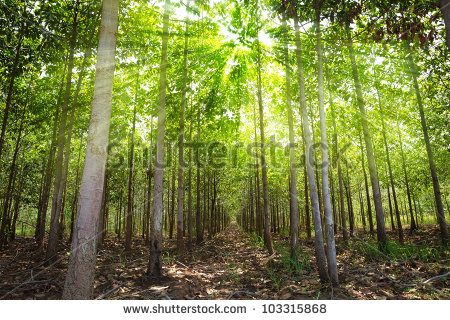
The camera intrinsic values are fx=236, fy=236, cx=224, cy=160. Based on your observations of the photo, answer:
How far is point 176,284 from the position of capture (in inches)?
190

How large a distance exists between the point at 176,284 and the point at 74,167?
56.9 ft

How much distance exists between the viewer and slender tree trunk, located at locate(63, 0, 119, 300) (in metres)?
3.00

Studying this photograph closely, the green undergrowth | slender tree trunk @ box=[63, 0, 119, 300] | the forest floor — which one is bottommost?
the forest floor

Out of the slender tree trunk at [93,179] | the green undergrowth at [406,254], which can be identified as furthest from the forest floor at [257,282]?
the slender tree trunk at [93,179]

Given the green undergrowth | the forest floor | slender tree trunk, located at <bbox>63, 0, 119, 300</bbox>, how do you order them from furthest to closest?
the green undergrowth → the forest floor → slender tree trunk, located at <bbox>63, 0, 119, 300</bbox>

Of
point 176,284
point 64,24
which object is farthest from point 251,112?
point 176,284

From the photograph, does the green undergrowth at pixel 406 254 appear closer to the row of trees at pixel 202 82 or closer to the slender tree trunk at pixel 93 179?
the row of trees at pixel 202 82

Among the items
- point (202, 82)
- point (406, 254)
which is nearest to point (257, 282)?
point (406, 254)

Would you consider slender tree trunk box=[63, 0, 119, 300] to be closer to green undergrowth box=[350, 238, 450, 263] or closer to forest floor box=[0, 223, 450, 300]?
forest floor box=[0, 223, 450, 300]

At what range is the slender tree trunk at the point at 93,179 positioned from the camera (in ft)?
9.84

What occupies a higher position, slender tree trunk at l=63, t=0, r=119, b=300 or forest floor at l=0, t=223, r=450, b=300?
slender tree trunk at l=63, t=0, r=119, b=300

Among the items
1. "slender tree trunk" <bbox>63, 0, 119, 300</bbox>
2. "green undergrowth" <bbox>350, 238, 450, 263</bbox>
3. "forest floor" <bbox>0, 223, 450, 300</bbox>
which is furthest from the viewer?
"green undergrowth" <bbox>350, 238, 450, 263</bbox>

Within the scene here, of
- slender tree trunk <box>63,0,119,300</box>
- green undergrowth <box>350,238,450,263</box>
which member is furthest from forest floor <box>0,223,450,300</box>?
slender tree trunk <box>63,0,119,300</box>

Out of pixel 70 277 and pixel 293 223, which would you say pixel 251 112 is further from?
pixel 70 277
